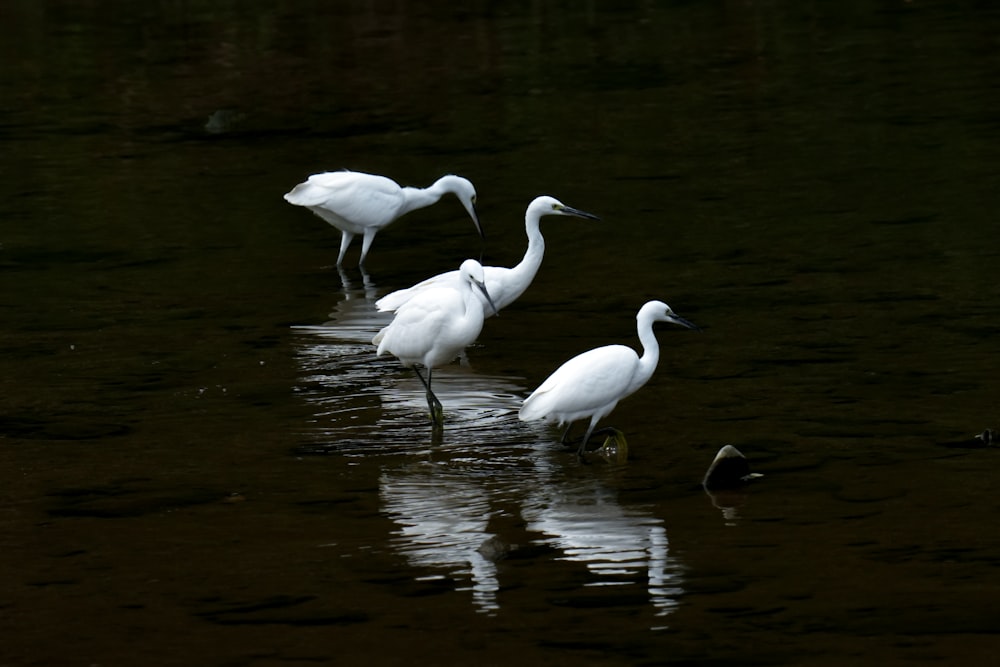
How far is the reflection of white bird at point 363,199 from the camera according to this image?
48.0ft

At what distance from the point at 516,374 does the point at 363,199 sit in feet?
12.1

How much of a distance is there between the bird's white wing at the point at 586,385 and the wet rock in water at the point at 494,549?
135cm

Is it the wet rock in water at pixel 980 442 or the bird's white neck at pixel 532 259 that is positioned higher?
the bird's white neck at pixel 532 259

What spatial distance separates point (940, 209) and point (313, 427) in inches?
277

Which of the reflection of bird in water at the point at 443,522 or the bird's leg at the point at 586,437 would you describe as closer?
the reflection of bird in water at the point at 443,522

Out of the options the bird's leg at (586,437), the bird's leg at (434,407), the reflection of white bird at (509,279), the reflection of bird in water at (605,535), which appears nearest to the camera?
the reflection of bird in water at (605,535)

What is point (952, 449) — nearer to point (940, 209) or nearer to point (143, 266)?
point (940, 209)

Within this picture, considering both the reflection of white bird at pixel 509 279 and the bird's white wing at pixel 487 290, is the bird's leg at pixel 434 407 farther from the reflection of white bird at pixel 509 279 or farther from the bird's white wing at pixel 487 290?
the reflection of white bird at pixel 509 279

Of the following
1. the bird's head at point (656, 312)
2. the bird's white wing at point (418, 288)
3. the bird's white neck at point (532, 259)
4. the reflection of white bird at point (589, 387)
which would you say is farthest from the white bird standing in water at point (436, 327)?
the bird's white neck at point (532, 259)

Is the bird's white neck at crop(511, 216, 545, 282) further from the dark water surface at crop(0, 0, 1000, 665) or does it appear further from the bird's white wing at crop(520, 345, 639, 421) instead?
the bird's white wing at crop(520, 345, 639, 421)

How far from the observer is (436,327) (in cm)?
1045

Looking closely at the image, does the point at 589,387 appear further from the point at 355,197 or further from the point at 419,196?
the point at 419,196

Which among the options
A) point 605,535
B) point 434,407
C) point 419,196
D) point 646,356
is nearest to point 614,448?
point 646,356

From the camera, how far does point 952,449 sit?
30.3 ft
